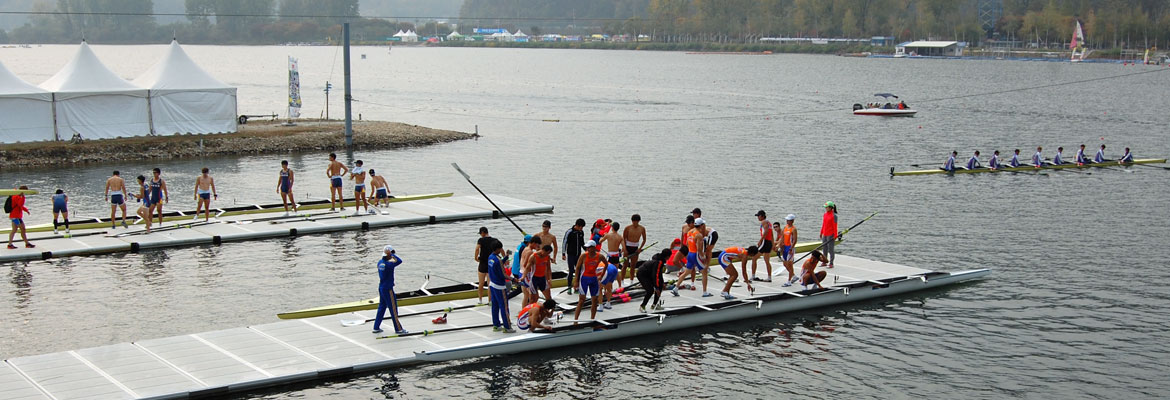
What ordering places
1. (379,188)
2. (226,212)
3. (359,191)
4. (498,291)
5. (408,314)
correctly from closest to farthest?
(498,291)
(408,314)
(226,212)
(359,191)
(379,188)

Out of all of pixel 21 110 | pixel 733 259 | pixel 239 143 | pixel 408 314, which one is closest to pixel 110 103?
pixel 21 110

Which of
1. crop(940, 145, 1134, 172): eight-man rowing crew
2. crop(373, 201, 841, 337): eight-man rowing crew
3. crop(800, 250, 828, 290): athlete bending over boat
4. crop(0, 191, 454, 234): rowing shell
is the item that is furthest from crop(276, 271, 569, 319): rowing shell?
crop(940, 145, 1134, 172): eight-man rowing crew

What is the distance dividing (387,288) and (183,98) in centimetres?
3952

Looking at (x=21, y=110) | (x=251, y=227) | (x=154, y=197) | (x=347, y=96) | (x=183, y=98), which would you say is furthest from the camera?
(x=347, y=96)

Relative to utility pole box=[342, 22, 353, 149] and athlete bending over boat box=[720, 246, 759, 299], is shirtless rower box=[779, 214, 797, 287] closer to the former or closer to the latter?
athlete bending over boat box=[720, 246, 759, 299]

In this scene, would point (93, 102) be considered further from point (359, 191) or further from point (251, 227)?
point (251, 227)

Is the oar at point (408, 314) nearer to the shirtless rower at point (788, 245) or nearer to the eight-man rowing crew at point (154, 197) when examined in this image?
the shirtless rower at point (788, 245)

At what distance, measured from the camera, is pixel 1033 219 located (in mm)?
40281

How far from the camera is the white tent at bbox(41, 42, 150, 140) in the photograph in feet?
171

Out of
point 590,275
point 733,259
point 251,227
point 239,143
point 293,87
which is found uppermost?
point 293,87

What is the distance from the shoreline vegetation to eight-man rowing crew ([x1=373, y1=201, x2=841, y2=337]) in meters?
34.6

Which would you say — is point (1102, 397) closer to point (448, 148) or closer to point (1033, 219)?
point (1033, 219)

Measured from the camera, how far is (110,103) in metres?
53.3

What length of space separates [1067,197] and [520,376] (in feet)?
111
